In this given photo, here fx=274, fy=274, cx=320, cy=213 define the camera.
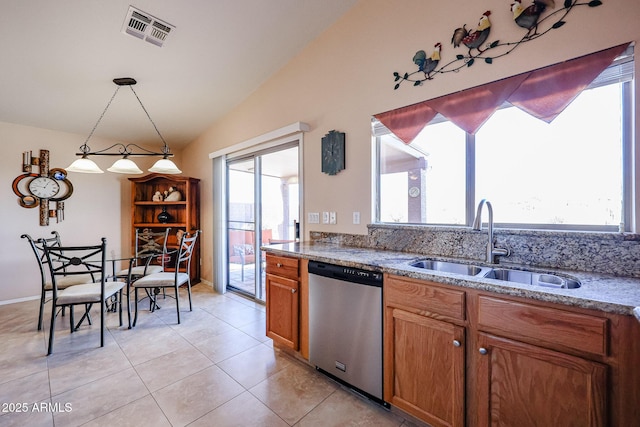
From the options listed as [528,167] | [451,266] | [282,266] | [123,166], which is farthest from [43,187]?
[528,167]

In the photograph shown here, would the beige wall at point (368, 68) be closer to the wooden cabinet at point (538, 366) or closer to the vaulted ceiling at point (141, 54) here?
the vaulted ceiling at point (141, 54)

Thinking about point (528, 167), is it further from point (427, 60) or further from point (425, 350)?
point (425, 350)

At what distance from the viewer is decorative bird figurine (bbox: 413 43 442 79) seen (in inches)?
78.0

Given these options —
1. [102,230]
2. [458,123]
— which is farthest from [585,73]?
[102,230]

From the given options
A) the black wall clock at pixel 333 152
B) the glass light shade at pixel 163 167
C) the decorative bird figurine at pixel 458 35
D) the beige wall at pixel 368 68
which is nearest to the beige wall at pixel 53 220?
the glass light shade at pixel 163 167

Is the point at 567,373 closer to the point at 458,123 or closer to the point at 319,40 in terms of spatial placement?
the point at 458,123

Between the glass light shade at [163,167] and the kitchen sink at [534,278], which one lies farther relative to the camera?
the glass light shade at [163,167]

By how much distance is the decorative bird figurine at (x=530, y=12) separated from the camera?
1.56 m

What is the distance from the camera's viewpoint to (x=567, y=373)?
41.8 inches

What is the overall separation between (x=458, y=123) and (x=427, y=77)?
45 cm

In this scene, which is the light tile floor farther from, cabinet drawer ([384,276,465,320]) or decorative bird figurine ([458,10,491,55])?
decorative bird figurine ([458,10,491,55])

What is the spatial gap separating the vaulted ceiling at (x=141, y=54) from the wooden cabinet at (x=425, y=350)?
2496 millimetres

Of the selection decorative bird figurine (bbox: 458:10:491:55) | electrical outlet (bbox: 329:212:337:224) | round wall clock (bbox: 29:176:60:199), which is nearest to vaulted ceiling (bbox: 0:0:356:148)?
round wall clock (bbox: 29:176:60:199)

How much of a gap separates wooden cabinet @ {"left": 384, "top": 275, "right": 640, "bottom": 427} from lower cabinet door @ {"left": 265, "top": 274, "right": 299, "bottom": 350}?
0.81 meters
